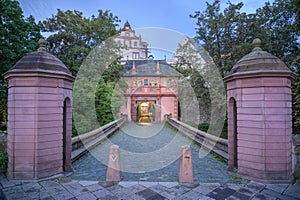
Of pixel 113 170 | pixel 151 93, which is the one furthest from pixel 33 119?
pixel 151 93

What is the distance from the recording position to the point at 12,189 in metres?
4.18

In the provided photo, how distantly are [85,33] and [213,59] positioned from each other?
1229 centimetres

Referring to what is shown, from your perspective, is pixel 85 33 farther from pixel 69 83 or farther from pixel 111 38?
pixel 69 83

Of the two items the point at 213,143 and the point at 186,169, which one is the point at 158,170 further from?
the point at 213,143

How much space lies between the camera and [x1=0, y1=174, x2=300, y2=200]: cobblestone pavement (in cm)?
388

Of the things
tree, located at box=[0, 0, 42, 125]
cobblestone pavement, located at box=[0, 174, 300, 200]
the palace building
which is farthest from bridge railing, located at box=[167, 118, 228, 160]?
the palace building

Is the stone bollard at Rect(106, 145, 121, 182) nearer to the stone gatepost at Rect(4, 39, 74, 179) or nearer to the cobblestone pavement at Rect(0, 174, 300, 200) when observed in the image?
the cobblestone pavement at Rect(0, 174, 300, 200)

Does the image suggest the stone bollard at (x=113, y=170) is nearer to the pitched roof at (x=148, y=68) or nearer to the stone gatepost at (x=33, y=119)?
the stone gatepost at (x=33, y=119)

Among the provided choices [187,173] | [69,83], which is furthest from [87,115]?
[187,173]

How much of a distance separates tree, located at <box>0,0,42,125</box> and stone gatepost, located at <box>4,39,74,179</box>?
907cm

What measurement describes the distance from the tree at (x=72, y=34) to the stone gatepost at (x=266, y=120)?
50.7ft

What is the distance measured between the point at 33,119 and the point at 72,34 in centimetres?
1563

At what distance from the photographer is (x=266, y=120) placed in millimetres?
4652

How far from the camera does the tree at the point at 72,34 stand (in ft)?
57.2
